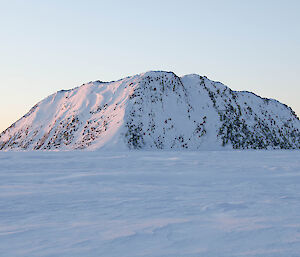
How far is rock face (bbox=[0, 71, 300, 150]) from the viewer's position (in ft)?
218

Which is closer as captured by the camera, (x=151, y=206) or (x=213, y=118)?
(x=151, y=206)

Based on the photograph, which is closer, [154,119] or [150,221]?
[150,221]

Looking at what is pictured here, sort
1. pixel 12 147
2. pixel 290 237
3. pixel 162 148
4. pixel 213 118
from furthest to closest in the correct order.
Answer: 1. pixel 12 147
2. pixel 213 118
3. pixel 162 148
4. pixel 290 237

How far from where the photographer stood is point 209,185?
9.84 metres

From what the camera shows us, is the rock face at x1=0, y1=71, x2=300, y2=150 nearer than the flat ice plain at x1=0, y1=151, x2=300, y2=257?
No

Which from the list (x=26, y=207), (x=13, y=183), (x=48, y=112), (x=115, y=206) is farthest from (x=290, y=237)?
(x=48, y=112)

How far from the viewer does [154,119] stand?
70.1m

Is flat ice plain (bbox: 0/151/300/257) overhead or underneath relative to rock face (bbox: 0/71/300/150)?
underneath

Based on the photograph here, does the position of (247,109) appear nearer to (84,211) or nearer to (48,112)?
(48,112)

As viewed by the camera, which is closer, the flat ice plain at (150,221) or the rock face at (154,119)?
the flat ice plain at (150,221)

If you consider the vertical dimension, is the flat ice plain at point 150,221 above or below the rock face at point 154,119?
below

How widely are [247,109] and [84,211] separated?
80653mm

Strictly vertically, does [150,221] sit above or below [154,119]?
below

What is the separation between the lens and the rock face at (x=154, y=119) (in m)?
66.6
